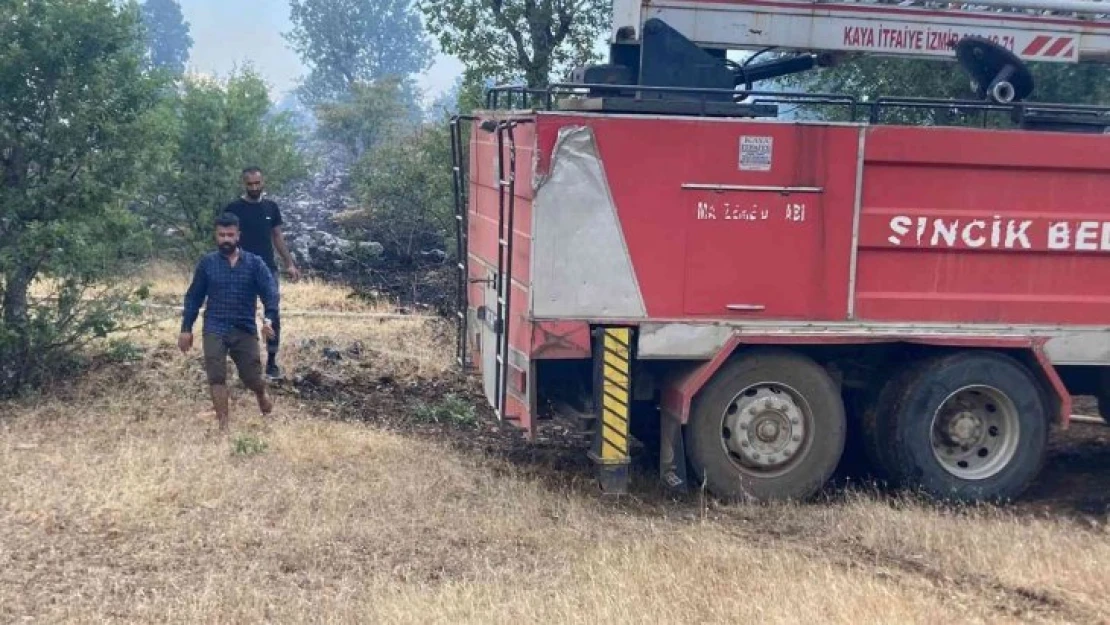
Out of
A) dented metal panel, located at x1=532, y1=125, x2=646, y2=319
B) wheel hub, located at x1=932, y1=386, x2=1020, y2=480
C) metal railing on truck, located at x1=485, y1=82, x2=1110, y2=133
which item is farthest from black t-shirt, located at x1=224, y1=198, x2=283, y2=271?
wheel hub, located at x1=932, y1=386, x2=1020, y2=480

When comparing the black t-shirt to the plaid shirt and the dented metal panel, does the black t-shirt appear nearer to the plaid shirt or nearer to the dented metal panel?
the plaid shirt

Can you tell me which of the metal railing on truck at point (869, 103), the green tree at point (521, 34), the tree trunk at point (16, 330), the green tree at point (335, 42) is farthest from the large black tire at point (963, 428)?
the green tree at point (335, 42)

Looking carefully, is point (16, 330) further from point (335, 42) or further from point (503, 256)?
point (335, 42)

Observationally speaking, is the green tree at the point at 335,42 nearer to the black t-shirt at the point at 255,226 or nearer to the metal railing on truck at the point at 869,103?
the black t-shirt at the point at 255,226

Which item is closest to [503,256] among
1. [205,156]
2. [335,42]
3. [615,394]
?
[615,394]

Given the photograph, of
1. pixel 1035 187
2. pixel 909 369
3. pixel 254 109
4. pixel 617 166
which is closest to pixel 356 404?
pixel 617 166

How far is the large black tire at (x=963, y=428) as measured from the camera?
26.4ft

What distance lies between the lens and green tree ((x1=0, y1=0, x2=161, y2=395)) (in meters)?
9.83

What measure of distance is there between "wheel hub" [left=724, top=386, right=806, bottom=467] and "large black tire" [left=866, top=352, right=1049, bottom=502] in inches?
26.0

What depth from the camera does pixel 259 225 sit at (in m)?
10.6

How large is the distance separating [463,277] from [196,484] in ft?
9.99

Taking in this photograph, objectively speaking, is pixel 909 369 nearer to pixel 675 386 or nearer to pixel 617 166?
pixel 675 386

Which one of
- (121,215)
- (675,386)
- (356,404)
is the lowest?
(356,404)

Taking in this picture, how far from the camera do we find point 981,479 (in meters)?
8.18
